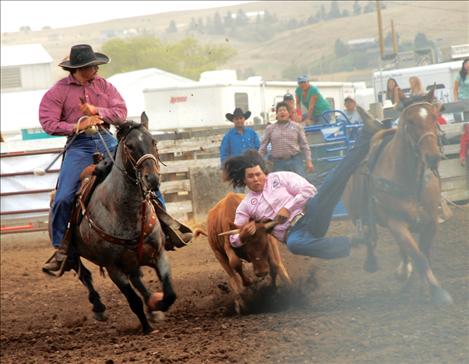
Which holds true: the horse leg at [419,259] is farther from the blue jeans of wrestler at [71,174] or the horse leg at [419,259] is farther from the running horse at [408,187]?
the blue jeans of wrestler at [71,174]

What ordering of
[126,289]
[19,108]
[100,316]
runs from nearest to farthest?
[126,289]
[100,316]
[19,108]

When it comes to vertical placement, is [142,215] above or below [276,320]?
above

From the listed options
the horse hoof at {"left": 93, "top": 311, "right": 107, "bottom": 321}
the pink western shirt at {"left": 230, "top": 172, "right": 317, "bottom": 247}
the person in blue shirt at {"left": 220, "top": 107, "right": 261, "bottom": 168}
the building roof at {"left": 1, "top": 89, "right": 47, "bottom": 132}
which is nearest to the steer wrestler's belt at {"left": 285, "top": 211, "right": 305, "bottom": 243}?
the pink western shirt at {"left": 230, "top": 172, "right": 317, "bottom": 247}

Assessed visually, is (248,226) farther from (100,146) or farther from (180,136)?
(180,136)

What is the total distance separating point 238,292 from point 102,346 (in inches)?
54.2

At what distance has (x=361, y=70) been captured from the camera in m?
64.8

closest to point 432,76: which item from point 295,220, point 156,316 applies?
point 295,220

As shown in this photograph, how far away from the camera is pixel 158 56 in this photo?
246 feet

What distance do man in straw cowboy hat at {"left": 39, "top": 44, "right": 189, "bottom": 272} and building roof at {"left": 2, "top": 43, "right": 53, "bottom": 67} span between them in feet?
140

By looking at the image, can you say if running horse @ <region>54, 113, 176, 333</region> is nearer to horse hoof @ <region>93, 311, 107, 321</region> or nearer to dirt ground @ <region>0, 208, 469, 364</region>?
dirt ground @ <region>0, 208, 469, 364</region>

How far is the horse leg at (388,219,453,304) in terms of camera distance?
7.27 m

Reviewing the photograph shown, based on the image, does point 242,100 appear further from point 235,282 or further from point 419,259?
point 419,259

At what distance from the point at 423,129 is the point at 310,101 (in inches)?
→ 261

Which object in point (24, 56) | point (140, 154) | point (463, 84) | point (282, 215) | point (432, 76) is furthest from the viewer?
point (24, 56)
